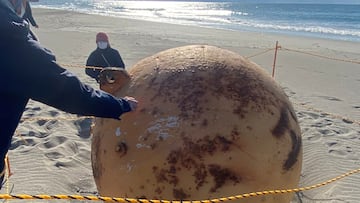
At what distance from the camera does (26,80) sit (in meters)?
2.09

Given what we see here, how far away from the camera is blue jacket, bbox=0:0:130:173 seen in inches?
80.5

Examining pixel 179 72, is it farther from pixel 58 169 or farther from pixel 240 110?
pixel 58 169

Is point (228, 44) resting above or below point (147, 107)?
below

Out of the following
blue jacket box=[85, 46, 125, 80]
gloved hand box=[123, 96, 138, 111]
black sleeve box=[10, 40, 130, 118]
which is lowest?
blue jacket box=[85, 46, 125, 80]

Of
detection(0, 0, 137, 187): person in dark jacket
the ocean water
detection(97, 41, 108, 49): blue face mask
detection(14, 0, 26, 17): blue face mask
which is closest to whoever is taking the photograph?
detection(0, 0, 137, 187): person in dark jacket

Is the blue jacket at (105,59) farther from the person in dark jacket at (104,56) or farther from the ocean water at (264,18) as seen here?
the ocean water at (264,18)

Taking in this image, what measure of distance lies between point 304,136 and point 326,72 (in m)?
7.25

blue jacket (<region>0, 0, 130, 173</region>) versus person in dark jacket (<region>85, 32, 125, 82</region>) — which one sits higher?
blue jacket (<region>0, 0, 130, 173</region>)

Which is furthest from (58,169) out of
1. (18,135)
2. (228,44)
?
(228,44)

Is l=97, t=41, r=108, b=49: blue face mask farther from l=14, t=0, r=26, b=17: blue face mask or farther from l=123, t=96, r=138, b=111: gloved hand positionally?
l=14, t=0, r=26, b=17: blue face mask

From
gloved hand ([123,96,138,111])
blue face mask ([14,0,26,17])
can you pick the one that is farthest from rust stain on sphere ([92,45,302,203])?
blue face mask ([14,0,26,17])

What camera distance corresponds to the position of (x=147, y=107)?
2.74 metres

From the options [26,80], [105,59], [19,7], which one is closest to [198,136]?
[26,80]

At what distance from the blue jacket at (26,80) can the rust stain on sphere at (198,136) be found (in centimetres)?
51
